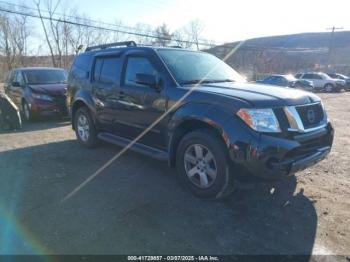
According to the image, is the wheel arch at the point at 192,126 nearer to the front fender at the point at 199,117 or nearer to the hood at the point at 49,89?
the front fender at the point at 199,117

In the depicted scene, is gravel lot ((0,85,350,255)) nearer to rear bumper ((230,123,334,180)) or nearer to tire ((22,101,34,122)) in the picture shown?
rear bumper ((230,123,334,180))

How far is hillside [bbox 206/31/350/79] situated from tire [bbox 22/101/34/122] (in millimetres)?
29861

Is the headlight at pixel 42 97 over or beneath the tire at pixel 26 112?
over

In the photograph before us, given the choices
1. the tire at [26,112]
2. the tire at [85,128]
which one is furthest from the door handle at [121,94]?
the tire at [26,112]

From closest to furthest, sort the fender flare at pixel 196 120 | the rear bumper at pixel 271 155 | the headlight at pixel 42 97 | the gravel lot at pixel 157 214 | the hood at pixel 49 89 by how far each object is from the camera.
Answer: the gravel lot at pixel 157 214, the rear bumper at pixel 271 155, the fender flare at pixel 196 120, the headlight at pixel 42 97, the hood at pixel 49 89

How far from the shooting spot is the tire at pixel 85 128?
6066 millimetres

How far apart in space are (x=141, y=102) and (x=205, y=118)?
1.31 metres

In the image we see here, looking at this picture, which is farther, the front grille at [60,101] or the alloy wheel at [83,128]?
the front grille at [60,101]

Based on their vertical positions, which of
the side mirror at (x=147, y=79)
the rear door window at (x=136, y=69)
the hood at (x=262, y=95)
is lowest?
the hood at (x=262, y=95)

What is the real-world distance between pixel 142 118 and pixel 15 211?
206 cm

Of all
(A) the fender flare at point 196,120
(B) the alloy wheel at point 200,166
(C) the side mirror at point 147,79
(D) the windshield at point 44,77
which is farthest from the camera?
(D) the windshield at point 44,77

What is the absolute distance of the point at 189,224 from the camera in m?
3.29

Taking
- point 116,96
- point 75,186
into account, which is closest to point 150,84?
point 116,96

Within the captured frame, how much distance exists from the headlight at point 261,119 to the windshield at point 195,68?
1.21 metres
